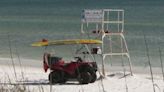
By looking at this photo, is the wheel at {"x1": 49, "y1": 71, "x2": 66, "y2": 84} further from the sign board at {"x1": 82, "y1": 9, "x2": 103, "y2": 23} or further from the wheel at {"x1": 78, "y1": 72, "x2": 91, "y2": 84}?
the sign board at {"x1": 82, "y1": 9, "x2": 103, "y2": 23}

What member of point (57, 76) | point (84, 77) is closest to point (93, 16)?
point (84, 77)

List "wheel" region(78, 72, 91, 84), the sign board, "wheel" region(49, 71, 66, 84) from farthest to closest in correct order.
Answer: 1. the sign board
2. "wheel" region(49, 71, 66, 84)
3. "wheel" region(78, 72, 91, 84)

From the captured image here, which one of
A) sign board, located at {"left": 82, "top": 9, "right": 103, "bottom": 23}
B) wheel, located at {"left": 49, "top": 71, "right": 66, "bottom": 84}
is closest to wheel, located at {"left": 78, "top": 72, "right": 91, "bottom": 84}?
wheel, located at {"left": 49, "top": 71, "right": 66, "bottom": 84}

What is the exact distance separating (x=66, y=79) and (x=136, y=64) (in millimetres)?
7754

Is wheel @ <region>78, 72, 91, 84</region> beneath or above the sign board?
beneath

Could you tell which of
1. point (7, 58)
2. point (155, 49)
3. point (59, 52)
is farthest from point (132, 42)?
point (7, 58)

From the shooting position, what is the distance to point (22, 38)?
3475 centimetres

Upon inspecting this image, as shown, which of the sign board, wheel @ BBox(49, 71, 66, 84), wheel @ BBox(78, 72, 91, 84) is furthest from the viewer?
the sign board

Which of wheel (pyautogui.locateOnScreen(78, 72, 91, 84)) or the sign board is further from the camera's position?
the sign board

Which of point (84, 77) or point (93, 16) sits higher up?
point (93, 16)

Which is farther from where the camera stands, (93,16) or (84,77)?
(93,16)

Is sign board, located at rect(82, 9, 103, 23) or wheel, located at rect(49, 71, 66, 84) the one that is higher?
sign board, located at rect(82, 9, 103, 23)

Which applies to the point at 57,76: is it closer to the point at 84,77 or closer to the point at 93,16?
the point at 84,77

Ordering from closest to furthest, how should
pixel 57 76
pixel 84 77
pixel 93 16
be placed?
pixel 84 77 < pixel 57 76 < pixel 93 16
